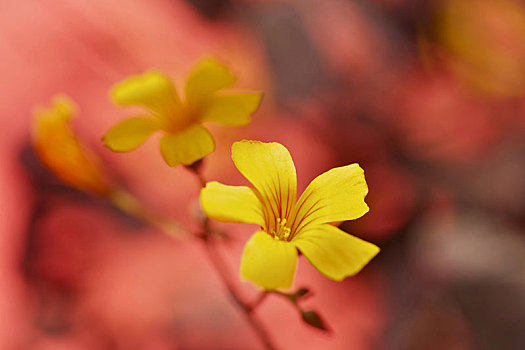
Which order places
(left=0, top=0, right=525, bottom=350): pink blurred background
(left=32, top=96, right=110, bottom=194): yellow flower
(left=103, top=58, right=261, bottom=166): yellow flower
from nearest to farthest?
(left=103, top=58, right=261, bottom=166): yellow flower → (left=32, top=96, right=110, bottom=194): yellow flower → (left=0, top=0, right=525, bottom=350): pink blurred background

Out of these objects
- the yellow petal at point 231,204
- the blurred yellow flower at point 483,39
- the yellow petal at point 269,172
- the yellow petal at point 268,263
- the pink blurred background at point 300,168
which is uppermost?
the blurred yellow flower at point 483,39

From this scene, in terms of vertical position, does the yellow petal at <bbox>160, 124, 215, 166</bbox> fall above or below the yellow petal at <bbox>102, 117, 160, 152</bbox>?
above

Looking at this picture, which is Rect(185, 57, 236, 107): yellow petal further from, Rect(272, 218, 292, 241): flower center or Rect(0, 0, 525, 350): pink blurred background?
Rect(0, 0, 525, 350): pink blurred background

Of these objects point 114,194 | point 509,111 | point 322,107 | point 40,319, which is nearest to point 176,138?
point 114,194

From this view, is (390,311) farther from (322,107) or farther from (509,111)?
(509,111)

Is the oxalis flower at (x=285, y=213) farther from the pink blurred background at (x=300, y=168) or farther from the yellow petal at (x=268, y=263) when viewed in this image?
the pink blurred background at (x=300, y=168)

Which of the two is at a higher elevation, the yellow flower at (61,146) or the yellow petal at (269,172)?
the yellow petal at (269,172)

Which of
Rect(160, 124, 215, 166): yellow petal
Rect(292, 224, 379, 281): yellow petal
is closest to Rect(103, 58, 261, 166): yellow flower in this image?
Rect(160, 124, 215, 166): yellow petal

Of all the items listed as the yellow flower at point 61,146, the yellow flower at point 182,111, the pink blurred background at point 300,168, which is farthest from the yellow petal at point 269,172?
the pink blurred background at point 300,168
